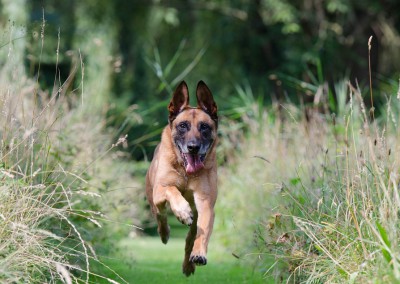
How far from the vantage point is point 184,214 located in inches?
294

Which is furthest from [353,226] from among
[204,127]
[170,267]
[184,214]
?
[170,267]

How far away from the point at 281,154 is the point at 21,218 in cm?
496

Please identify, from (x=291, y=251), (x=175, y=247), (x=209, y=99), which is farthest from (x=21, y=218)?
(x=175, y=247)

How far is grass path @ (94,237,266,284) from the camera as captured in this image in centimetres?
912

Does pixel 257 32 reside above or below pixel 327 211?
below

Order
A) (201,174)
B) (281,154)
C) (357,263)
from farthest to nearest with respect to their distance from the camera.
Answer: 1. (281,154)
2. (201,174)
3. (357,263)

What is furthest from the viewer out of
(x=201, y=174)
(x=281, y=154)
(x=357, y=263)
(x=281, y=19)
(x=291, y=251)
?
(x=281, y=19)

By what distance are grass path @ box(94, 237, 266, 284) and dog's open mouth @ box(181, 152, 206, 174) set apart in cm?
105

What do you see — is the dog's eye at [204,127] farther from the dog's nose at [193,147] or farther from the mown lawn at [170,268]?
the mown lawn at [170,268]

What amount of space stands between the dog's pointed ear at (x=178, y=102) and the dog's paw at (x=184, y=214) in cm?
136

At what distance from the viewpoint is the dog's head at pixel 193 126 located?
26.9 ft

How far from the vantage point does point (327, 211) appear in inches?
281

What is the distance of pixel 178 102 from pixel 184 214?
1642 millimetres

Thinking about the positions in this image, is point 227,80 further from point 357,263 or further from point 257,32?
point 357,263
